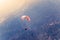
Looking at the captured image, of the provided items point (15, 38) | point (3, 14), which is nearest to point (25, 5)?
point (3, 14)

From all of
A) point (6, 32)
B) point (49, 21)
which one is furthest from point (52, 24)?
point (6, 32)

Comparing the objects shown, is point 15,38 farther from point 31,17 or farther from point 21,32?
point 31,17

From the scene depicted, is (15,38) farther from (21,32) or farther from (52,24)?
(52,24)

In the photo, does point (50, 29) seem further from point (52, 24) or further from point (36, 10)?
point (36, 10)

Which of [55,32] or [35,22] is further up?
[35,22]

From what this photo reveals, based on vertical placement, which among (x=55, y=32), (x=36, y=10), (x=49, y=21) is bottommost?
(x=55, y=32)

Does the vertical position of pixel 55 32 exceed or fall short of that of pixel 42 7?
it falls short

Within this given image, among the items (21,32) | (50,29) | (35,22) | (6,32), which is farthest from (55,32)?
(6,32)
